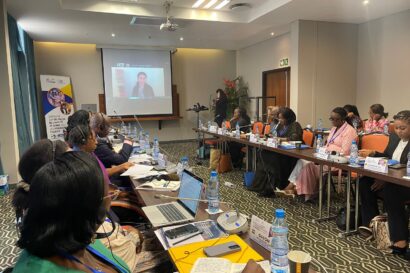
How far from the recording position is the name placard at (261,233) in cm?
123

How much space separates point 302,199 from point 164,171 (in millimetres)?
2044

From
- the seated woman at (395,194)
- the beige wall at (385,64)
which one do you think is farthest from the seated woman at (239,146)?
the seated woman at (395,194)

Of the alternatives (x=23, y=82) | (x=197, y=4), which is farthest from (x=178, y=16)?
(x=23, y=82)

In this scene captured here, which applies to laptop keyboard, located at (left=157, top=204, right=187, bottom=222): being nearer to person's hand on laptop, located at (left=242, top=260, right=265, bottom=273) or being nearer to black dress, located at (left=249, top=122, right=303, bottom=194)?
person's hand on laptop, located at (left=242, top=260, right=265, bottom=273)

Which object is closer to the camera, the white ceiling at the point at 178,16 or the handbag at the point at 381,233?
the handbag at the point at 381,233

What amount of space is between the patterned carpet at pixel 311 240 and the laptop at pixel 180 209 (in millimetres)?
742

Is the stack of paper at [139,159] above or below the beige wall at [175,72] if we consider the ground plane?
below

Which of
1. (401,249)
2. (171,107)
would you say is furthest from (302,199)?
(171,107)

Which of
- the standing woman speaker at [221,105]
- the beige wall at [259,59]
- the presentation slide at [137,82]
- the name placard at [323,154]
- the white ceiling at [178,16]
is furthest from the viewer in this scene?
the standing woman speaker at [221,105]

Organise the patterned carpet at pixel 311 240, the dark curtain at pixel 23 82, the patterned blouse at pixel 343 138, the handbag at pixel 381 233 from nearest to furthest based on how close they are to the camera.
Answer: the patterned carpet at pixel 311 240
the handbag at pixel 381 233
the patterned blouse at pixel 343 138
the dark curtain at pixel 23 82

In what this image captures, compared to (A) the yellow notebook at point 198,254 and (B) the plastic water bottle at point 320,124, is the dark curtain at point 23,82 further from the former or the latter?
(B) the plastic water bottle at point 320,124

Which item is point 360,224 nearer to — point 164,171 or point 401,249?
point 401,249

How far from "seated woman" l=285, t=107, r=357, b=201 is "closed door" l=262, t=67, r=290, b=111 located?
3720mm

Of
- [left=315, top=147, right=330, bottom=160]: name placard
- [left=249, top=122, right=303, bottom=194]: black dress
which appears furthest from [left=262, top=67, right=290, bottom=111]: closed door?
[left=315, top=147, right=330, bottom=160]: name placard
